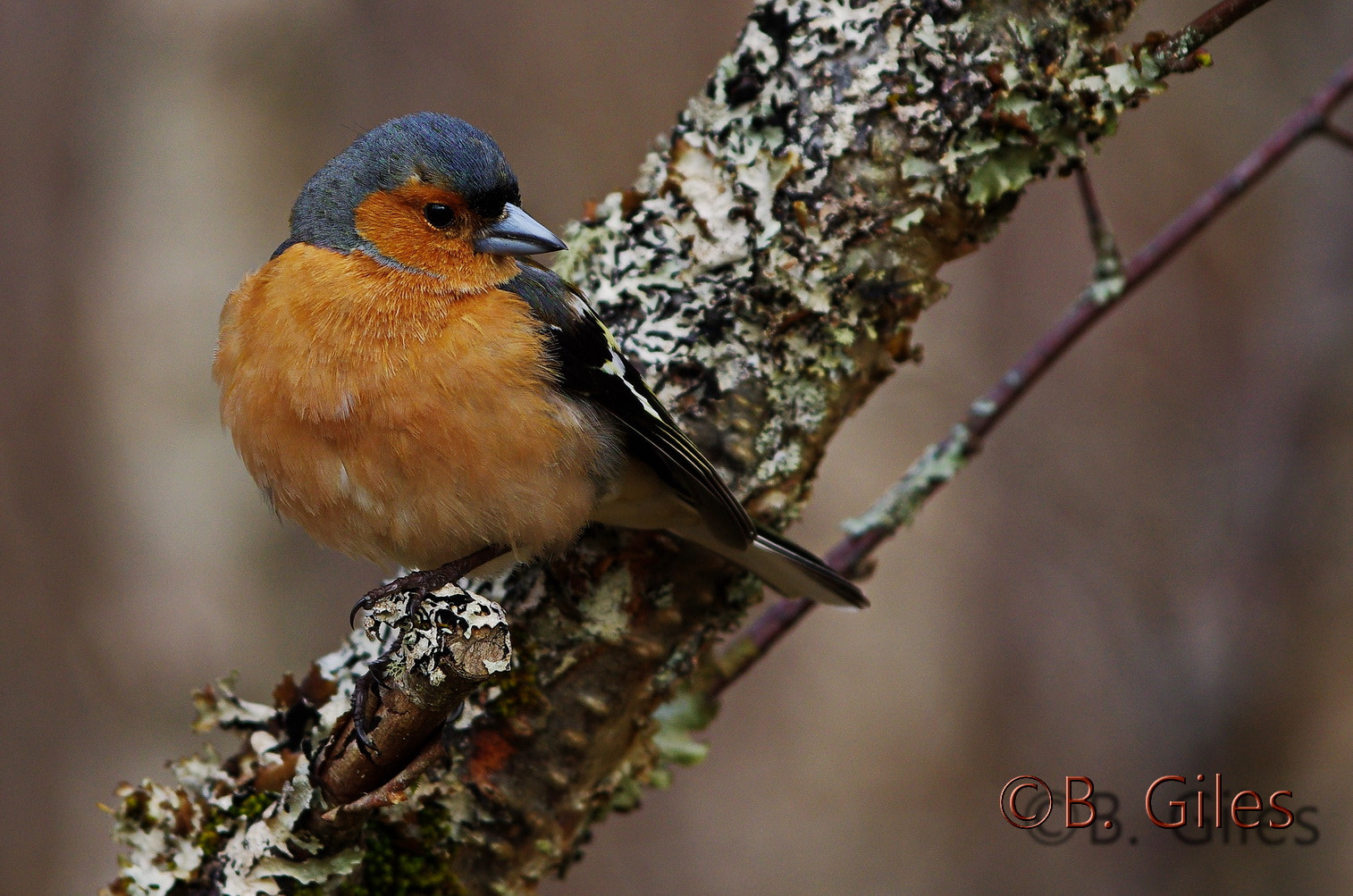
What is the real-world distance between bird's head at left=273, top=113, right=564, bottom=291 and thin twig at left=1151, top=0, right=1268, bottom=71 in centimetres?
156

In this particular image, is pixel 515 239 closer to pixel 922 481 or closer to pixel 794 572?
pixel 794 572

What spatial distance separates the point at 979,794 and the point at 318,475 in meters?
5.53

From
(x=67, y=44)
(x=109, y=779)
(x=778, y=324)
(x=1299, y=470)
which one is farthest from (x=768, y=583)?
(x=67, y=44)

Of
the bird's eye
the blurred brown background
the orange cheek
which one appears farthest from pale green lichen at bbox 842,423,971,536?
the blurred brown background

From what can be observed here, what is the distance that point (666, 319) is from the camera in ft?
10.0

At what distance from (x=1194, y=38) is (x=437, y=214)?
75.9 inches

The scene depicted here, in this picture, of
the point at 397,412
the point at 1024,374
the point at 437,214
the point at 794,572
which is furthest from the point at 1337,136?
the point at 397,412

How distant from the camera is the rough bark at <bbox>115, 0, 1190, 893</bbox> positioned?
111 inches

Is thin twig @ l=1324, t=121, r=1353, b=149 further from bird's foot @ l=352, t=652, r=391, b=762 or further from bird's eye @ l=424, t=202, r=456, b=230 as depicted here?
bird's foot @ l=352, t=652, r=391, b=762

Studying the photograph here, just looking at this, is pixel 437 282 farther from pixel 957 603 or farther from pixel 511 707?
pixel 957 603

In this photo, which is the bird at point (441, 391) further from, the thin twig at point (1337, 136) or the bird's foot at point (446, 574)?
the thin twig at point (1337, 136)

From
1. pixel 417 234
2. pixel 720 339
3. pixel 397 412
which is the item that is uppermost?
pixel 417 234

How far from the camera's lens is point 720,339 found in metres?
3.02

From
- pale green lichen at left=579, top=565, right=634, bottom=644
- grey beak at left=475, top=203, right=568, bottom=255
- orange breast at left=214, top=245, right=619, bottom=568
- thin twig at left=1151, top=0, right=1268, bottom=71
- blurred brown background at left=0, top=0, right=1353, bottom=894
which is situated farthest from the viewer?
blurred brown background at left=0, top=0, right=1353, bottom=894
